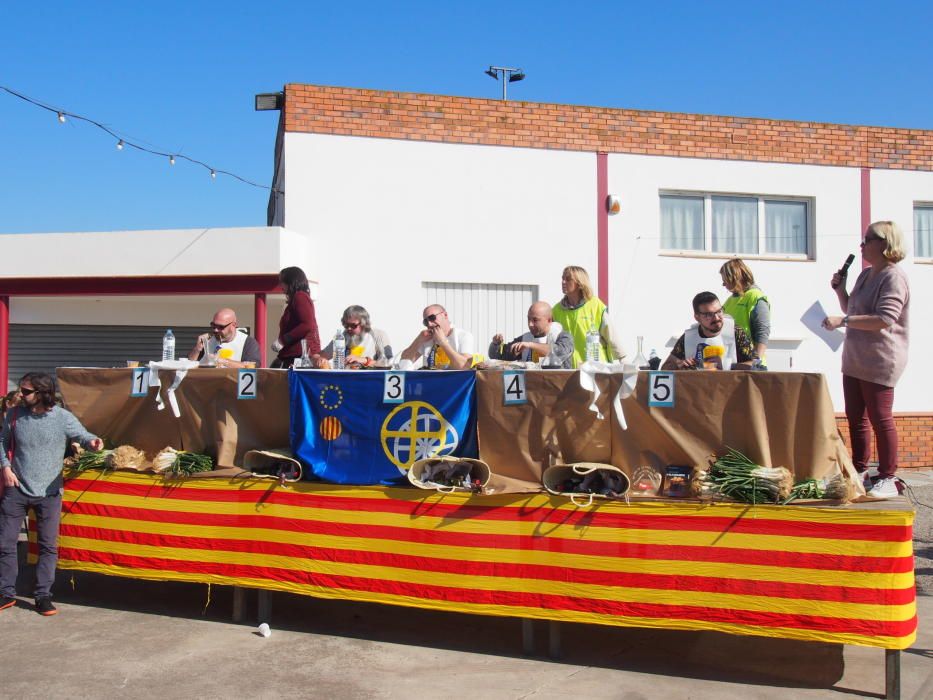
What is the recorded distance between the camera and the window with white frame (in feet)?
44.0

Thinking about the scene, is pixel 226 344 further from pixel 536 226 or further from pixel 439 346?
pixel 536 226

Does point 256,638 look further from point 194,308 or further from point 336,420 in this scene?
point 194,308

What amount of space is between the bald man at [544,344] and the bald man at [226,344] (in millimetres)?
2203

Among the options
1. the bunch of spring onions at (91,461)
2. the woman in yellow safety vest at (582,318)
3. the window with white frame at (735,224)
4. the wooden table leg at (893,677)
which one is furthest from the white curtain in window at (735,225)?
the bunch of spring onions at (91,461)

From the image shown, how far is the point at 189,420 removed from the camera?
5965 millimetres

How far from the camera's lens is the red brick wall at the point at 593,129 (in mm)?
→ 12227

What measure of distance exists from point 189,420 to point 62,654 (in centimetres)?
172

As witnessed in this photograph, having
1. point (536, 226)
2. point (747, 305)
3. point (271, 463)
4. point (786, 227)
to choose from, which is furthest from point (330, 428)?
point (786, 227)

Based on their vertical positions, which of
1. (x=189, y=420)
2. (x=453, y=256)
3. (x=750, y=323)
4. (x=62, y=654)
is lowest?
(x=62, y=654)

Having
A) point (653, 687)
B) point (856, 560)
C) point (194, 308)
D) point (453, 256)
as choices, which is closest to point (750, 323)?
point (856, 560)

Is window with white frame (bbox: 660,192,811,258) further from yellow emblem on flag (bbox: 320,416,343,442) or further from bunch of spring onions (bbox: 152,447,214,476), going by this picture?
bunch of spring onions (bbox: 152,447,214,476)

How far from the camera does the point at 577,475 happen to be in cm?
500

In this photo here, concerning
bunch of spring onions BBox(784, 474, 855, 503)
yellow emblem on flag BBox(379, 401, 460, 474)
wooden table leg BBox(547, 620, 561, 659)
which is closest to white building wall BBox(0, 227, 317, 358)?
yellow emblem on flag BBox(379, 401, 460, 474)

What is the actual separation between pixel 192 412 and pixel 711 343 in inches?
146
